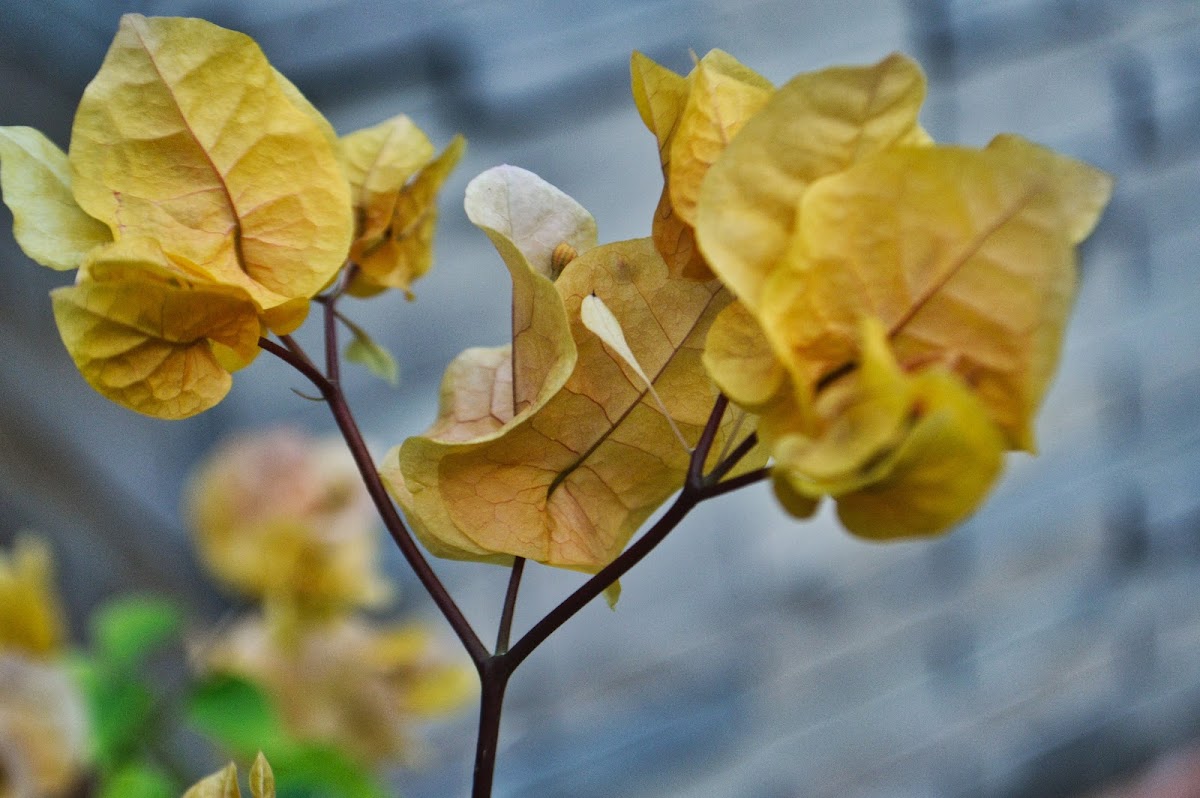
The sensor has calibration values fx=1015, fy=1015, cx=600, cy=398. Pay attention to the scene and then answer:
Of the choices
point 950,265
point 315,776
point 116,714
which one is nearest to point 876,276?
point 950,265

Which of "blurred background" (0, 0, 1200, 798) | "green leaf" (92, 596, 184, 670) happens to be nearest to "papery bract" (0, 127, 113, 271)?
"green leaf" (92, 596, 184, 670)

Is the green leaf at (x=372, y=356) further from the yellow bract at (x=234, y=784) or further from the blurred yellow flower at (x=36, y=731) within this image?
the blurred yellow flower at (x=36, y=731)

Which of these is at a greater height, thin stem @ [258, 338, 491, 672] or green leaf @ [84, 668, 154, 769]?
green leaf @ [84, 668, 154, 769]

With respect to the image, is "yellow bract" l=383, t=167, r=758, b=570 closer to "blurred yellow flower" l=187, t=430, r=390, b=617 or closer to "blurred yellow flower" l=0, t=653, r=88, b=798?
"blurred yellow flower" l=0, t=653, r=88, b=798

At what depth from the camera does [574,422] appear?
0.64 feet

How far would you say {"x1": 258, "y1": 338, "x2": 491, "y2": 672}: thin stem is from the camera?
186 mm

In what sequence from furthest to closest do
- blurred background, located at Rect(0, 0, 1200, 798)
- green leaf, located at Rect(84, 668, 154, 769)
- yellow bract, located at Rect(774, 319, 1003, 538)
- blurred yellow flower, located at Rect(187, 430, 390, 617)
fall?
1. blurred background, located at Rect(0, 0, 1200, 798)
2. blurred yellow flower, located at Rect(187, 430, 390, 617)
3. green leaf, located at Rect(84, 668, 154, 769)
4. yellow bract, located at Rect(774, 319, 1003, 538)

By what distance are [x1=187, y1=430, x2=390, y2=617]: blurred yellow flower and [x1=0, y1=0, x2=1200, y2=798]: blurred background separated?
0.81 feet

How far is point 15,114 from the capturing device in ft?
2.81

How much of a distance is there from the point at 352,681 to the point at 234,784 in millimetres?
414

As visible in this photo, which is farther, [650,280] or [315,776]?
[315,776]

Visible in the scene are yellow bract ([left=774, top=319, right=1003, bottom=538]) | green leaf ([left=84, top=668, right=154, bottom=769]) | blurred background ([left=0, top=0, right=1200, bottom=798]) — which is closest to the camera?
yellow bract ([left=774, top=319, right=1003, bottom=538])

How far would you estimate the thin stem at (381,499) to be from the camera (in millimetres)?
186

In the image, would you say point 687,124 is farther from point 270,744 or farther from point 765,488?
point 765,488
